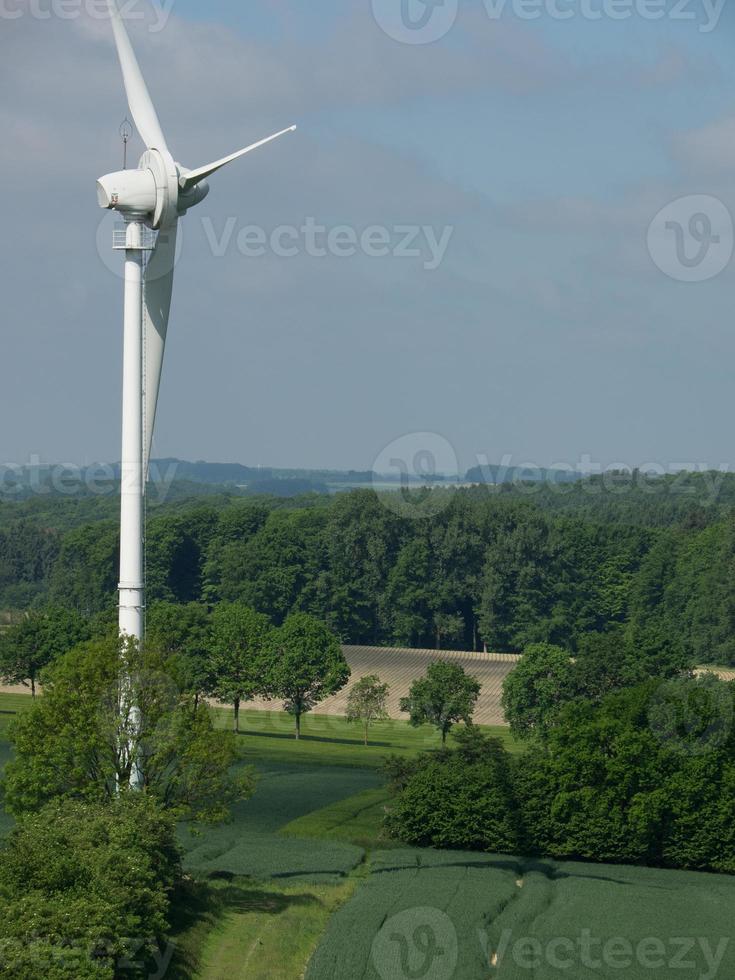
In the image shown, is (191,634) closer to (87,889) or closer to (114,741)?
(114,741)

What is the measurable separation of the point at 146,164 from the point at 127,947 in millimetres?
24407

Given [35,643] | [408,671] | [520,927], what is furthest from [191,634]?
[520,927]

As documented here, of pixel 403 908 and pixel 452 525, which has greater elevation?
pixel 452 525

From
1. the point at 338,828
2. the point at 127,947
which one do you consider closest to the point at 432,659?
the point at 338,828

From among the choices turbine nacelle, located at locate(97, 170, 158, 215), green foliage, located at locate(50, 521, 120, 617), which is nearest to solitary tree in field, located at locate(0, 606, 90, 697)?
green foliage, located at locate(50, 521, 120, 617)

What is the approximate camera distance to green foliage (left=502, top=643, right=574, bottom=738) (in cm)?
9412

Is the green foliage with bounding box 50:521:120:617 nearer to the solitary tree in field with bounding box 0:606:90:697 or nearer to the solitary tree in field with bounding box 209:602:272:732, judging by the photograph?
the solitary tree in field with bounding box 0:606:90:697

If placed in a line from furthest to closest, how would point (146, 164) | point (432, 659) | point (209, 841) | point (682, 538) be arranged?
point (682, 538), point (432, 659), point (209, 841), point (146, 164)

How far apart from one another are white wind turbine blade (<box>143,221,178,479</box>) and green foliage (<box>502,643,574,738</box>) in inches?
1963

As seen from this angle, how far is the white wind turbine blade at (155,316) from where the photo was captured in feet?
159

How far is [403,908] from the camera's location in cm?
4834

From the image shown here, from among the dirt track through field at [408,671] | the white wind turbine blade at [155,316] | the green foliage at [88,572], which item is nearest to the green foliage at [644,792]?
the white wind turbine blade at [155,316]

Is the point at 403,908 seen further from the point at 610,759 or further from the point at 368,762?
the point at 368,762

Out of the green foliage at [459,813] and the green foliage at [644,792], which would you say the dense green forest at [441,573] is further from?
the green foliage at [459,813]
